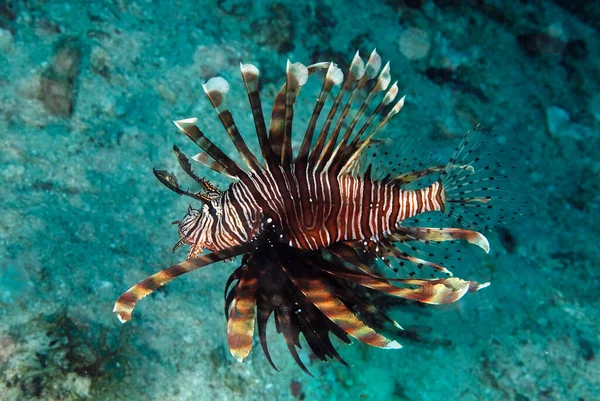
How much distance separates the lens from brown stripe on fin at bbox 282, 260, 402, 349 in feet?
7.52

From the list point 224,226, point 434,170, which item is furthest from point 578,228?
point 224,226

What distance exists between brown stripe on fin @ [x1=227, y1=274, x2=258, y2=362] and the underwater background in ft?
3.12

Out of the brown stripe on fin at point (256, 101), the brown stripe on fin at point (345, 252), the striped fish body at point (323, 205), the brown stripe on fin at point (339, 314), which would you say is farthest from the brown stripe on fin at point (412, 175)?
the brown stripe on fin at point (339, 314)

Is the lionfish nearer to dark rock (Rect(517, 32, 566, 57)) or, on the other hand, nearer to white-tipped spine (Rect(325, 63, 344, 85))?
white-tipped spine (Rect(325, 63, 344, 85))

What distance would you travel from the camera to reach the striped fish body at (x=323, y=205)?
9.43ft

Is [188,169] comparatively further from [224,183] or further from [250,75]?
[224,183]

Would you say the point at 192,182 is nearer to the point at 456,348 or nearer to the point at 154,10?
the point at 154,10

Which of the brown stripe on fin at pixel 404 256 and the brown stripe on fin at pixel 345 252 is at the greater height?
the brown stripe on fin at pixel 404 256

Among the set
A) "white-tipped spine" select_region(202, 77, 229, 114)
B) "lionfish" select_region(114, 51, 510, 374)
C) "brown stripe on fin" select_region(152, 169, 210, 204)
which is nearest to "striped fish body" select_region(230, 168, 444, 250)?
"lionfish" select_region(114, 51, 510, 374)

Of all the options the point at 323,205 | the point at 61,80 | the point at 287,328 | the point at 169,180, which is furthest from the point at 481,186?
the point at 61,80

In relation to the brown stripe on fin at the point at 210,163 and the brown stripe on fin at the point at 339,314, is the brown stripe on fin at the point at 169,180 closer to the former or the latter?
the brown stripe on fin at the point at 210,163

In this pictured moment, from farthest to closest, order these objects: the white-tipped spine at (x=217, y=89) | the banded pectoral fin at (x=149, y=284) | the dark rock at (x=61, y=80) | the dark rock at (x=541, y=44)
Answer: the dark rock at (x=541, y=44)
the dark rock at (x=61, y=80)
the white-tipped spine at (x=217, y=89)
the banded pectoral fin at (x=149, y=284)

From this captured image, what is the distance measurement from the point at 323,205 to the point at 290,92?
81 centimetres

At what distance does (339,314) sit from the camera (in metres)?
2.34
